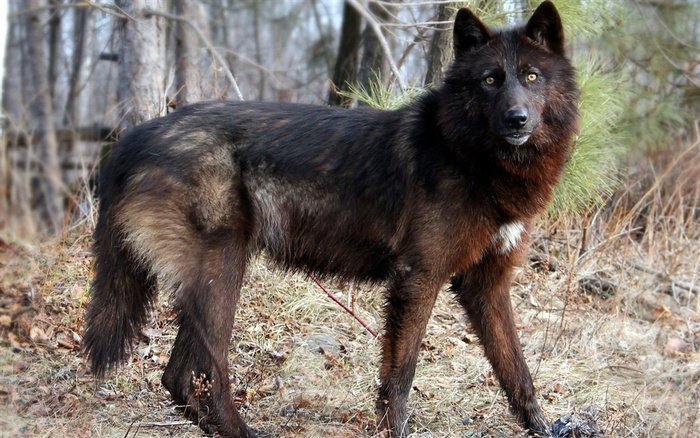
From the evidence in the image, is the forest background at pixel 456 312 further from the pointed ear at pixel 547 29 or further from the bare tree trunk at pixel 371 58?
the pointed ear at pixel 547 29

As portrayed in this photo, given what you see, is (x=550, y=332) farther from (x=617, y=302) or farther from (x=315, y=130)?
(x=315, y=130)

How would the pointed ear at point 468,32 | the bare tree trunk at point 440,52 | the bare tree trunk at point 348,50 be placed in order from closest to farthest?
the pointed ear at point 468,32, the bare tree trunk at point 440,52, the bare tree trunk at point 348,50

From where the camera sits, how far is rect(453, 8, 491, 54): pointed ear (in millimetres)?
4477

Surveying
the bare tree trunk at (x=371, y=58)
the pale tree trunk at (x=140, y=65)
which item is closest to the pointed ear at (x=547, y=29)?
the pale tree trunk at (x=140, y=65)

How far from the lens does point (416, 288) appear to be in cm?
426

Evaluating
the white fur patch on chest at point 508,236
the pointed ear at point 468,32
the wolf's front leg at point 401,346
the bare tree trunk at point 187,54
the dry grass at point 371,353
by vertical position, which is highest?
the pointed ear at point 468,32

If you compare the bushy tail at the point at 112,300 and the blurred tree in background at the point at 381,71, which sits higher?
the blurred tree in background at the point at 381,71

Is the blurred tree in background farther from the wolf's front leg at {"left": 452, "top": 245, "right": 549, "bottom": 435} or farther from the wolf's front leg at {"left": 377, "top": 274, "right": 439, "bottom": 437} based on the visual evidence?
the wolf's front leg at {"left": 377, "top": 274, "right": 439, "bottom": 437}

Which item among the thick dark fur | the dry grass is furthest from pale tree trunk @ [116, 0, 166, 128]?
the thick dark fur

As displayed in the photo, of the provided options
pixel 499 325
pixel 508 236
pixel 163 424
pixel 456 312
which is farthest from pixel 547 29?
pixel 163 424

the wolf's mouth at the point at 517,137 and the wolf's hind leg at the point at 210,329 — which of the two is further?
the wolf's hind leg at the point at 210,329

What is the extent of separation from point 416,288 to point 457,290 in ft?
2.00

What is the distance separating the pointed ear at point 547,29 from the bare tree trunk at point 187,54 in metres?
3.68

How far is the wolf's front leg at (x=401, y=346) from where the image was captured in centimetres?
427
